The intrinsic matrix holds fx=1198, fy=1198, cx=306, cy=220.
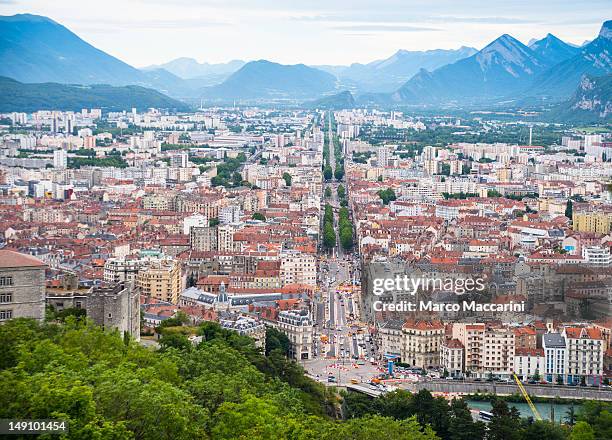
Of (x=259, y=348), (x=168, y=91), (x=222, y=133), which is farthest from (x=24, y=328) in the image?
(x=168, y=91)

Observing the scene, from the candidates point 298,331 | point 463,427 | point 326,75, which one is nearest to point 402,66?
point 326,75

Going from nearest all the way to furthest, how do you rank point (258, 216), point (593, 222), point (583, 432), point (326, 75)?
1. point (583, 432)
2. point (593, 222)
3. point (258, 216)
4. point (326, 75)

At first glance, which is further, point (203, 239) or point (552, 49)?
point (552, 49)

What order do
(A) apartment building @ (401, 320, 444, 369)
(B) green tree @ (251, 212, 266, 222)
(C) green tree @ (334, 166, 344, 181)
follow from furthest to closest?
(C) green tree @ (334, 166, 344, 181) < (B) green tree @ (251, 212, 266, 222) < (A) apartment building @ (401, 320, 444, 369)

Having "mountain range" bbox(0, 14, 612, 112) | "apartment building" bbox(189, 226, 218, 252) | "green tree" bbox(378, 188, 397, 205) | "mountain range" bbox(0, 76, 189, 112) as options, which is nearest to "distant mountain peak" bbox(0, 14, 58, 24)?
"mountain range" bbox(0, 14, 612, 112)

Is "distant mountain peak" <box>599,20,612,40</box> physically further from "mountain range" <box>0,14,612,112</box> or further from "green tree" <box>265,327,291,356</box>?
"green tree" <box>265,327,291,356</box>

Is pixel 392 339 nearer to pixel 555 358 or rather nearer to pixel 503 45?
pixel 555 358

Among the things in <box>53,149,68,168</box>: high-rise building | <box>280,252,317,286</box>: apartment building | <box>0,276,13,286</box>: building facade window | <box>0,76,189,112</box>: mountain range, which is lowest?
<box>280,252,317,286</box>: apartment building
